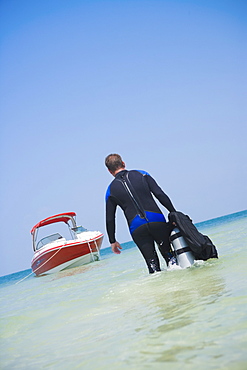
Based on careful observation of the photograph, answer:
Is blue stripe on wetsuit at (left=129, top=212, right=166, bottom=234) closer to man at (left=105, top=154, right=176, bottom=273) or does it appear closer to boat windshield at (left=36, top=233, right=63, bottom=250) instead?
man at (left=105, top=154, right=176, bottom=273)

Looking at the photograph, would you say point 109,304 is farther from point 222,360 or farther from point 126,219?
point 222,360

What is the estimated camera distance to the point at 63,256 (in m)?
19.1

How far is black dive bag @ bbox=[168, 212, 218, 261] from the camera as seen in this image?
480 cm

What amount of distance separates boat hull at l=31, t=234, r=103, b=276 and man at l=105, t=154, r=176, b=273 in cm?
1431

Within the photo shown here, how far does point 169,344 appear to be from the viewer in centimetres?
214

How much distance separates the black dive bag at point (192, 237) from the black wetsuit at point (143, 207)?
6.8 inches

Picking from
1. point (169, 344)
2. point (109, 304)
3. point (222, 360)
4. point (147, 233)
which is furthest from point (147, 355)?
point (147, 233)

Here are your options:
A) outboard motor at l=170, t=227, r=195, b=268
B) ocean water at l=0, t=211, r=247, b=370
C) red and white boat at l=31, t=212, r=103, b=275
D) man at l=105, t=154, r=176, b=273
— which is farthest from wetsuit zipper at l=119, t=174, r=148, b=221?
red and white boat at l=31, t=212, r=103, b=275

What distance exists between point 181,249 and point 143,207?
68 centimetres

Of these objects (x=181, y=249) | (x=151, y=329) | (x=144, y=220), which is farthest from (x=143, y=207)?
(x=151, y=329)

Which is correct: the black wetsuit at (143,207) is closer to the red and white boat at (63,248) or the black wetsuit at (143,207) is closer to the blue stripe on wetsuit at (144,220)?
the blue stripe on wetsuit at (144,220)

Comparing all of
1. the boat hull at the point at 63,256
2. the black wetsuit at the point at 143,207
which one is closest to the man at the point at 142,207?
the black wetsuit at the point at 143,207

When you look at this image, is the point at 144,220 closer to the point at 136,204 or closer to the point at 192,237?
the point at 136,204

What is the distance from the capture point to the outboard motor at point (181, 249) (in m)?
4.86
